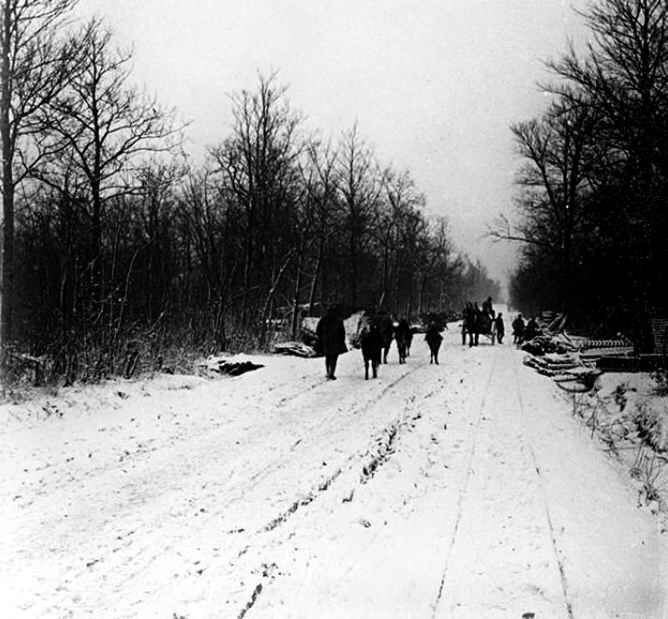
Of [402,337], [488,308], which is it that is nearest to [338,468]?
[402,337]

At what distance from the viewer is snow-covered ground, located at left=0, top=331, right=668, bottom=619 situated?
13.6 ft

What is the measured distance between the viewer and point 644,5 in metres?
14.6

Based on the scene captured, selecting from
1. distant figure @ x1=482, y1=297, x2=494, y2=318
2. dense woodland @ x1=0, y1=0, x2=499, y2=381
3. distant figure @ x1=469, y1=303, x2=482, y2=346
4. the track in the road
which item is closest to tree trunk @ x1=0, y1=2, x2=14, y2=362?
dense woodland @ x1=0, y1=0, x2=499, y2=381

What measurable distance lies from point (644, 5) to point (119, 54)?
1456 centimetres

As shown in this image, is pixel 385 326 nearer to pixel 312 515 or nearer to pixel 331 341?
pixel 331 341

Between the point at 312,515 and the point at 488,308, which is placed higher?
the point at 488,308

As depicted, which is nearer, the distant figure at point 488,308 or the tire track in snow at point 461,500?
the tire track in snow at point 461,500

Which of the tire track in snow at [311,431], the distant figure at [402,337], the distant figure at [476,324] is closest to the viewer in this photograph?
the tire track in snow at [311,431]

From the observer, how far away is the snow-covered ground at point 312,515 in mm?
4141

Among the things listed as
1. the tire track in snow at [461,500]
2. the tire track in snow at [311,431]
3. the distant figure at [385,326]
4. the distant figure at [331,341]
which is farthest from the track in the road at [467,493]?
the distant figure at [385,326]

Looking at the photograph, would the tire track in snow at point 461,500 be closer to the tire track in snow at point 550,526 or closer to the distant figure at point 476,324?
the tire track in snow at point 550,526

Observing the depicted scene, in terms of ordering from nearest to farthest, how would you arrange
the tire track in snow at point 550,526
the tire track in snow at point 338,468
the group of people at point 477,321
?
the tire track in snow at point 550,526, the tire track in snow at point 338,468, the group of people at point 477,321

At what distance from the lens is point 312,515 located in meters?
5.71

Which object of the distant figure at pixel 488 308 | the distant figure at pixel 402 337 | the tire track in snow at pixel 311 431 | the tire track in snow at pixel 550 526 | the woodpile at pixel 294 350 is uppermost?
the distant figure at pixel 488 308
